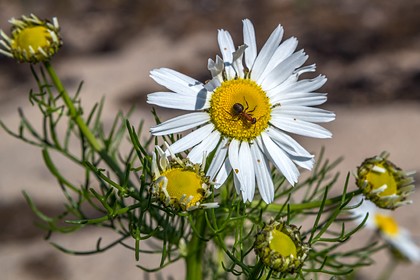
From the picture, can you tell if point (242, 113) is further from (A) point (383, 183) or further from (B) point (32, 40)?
(B) point (32, 40)

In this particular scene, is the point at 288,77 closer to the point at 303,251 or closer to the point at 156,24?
the point at 303,251

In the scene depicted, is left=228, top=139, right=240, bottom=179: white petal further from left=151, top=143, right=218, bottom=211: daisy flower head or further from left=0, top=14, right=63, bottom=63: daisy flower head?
left=0, top=14, right=63, bottom=63: daisy flower head

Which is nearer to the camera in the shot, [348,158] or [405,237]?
[405,237]

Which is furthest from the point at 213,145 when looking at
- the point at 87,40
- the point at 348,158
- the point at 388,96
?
the point at 87,40

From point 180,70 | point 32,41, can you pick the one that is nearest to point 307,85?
point 32,41

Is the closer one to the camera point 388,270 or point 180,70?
point 388,270

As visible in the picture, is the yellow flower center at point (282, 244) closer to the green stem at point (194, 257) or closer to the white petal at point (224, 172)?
the white petal at point (224, 172)
